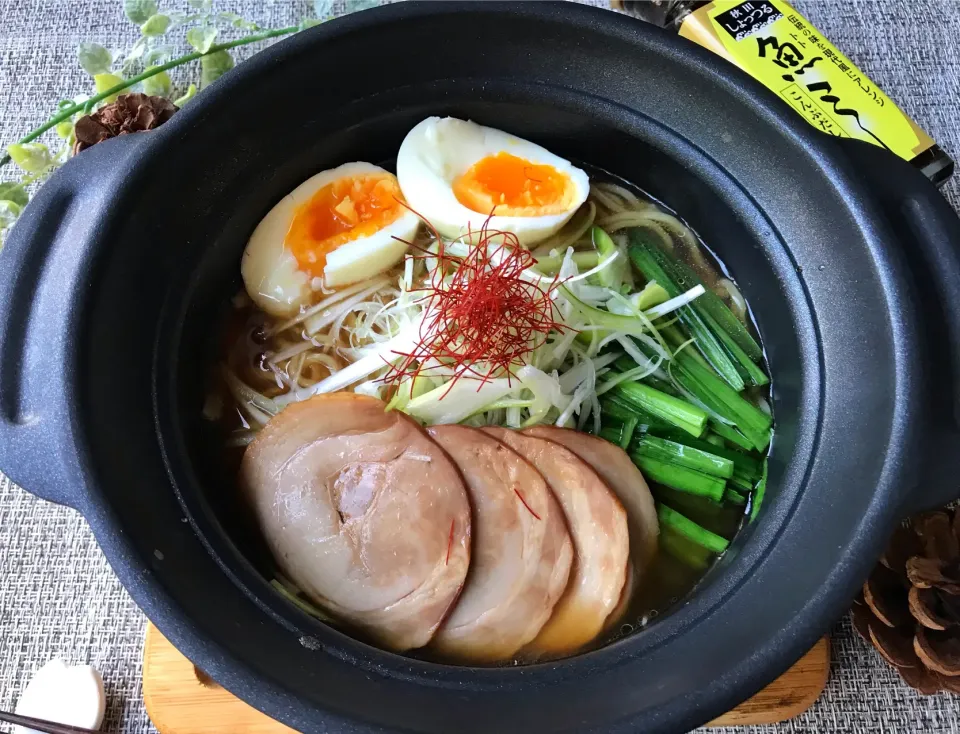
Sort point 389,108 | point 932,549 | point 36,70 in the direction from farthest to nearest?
point 36,70, point 389,108, point 932,549

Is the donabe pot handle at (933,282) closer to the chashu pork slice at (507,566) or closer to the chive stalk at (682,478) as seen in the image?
the chive stalk at (682,478)

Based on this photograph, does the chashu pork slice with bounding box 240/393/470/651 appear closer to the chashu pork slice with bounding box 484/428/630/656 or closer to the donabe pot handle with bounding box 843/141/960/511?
the chashu pork slice with bounding box 484/428/630/656

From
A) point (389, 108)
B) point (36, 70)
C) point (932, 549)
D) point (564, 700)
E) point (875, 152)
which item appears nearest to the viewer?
point (564, 700)

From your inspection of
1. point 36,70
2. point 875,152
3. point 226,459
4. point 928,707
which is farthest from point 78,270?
point 928,707

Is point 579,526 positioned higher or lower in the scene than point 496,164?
lower

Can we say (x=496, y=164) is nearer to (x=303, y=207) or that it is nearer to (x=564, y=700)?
(x=303, y=207)

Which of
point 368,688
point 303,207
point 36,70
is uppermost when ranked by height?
point 36,70

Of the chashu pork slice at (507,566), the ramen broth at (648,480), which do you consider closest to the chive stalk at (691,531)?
the ramen broth at (648,480)

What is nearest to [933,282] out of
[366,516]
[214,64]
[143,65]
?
[366,516]

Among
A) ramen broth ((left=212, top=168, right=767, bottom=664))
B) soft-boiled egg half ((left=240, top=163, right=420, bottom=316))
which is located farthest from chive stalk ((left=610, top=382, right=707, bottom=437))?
soft-boiled egg half ((left=240, top=163, right=420, bottom=316))
